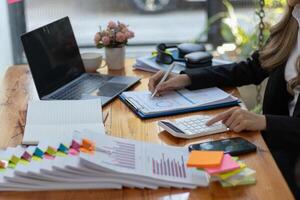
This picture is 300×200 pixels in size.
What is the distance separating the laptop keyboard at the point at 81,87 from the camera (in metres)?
1.85

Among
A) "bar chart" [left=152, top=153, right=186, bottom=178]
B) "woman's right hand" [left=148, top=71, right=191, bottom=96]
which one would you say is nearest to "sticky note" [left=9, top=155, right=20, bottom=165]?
"bar chart" [left=152, top=153, right=186, bottom=178]

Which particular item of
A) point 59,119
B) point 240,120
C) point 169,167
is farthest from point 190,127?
point 59,119

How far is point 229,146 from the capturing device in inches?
55.1

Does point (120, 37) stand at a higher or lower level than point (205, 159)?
higher

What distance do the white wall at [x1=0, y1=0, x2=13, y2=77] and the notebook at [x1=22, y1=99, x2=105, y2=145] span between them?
37.1 inches

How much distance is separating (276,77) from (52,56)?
31.5 inches

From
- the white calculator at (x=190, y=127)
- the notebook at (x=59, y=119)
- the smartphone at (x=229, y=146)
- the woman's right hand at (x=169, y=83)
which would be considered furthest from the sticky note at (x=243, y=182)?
the woman's right hand at (x=169, y=83)

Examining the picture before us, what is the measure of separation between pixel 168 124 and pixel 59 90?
538 millimetres

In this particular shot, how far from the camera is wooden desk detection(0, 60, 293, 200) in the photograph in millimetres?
1188

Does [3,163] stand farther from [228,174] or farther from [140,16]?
[140,16]

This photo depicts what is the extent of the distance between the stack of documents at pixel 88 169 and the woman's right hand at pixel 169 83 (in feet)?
1.78

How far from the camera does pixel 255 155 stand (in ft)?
4.52

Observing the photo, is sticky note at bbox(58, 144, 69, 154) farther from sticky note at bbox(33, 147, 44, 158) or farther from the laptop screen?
the laptop screen

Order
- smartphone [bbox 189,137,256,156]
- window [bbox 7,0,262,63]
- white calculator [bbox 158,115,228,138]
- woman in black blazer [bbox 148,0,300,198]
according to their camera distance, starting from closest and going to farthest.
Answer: smartphone [bbox 189,137,256,156] → white calculator [bbox 158,115,228,138] → woman in black blazer [bbox 148,0,300,198] → window [bbox 7,0,262,63]
